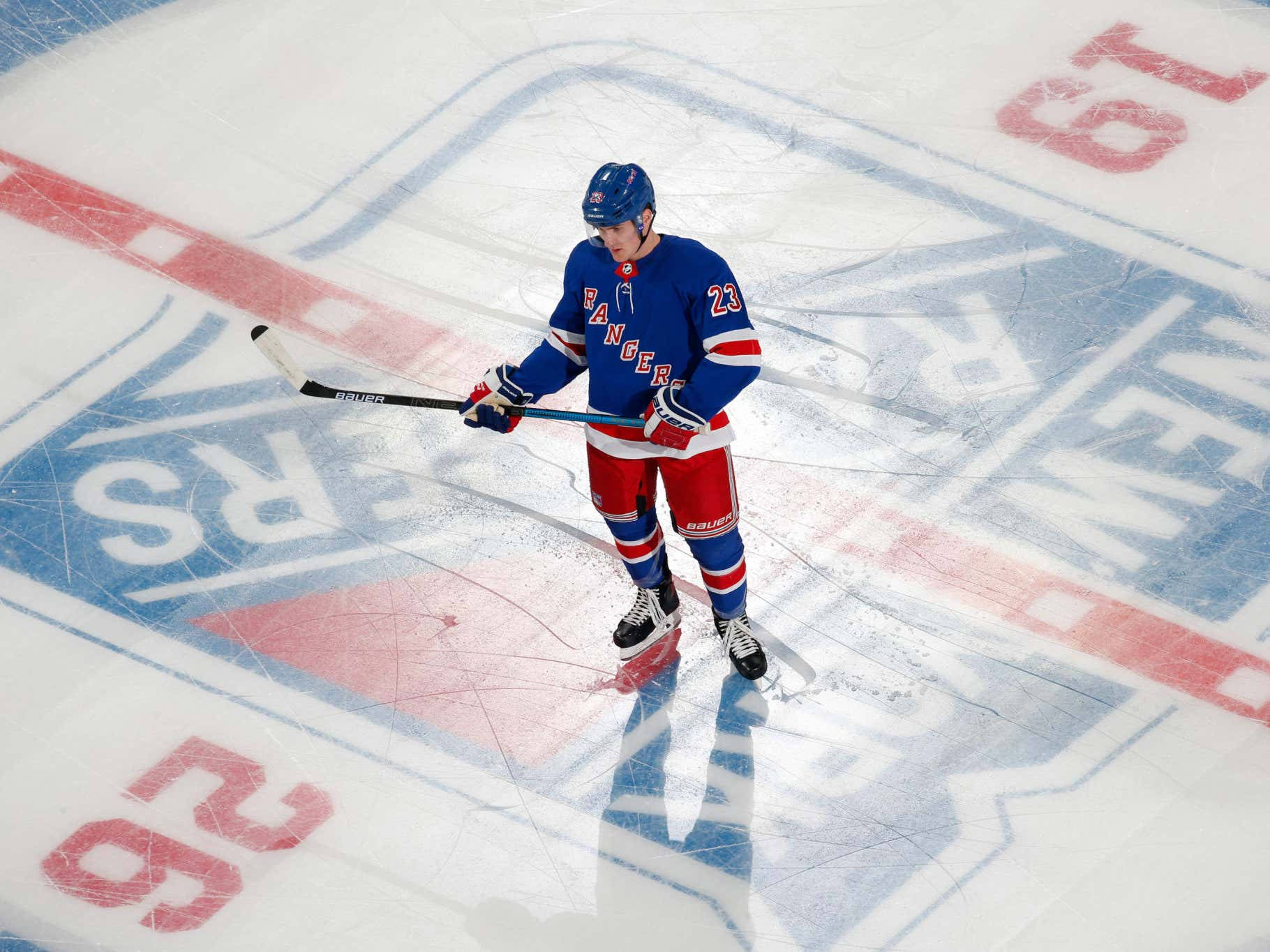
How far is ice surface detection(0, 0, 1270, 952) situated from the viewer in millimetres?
4074

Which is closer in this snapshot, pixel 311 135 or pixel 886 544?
pixel 886 544

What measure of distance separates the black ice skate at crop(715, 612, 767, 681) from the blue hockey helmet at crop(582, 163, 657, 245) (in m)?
1.28

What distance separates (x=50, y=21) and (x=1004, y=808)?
5377 mm

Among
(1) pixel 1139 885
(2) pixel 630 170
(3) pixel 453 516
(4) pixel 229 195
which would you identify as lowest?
(1) pixel 1139 885

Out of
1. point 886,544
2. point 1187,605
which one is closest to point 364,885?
point 886,544

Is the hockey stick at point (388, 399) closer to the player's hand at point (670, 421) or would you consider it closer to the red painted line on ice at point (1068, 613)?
the player's hand at point (670, 421)

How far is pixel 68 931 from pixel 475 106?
12.2ft

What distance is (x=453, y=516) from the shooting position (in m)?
5.00

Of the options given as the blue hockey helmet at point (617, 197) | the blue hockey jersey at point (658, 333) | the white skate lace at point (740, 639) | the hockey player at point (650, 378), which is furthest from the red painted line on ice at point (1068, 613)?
the blue hockey helmet at point (617, 197)

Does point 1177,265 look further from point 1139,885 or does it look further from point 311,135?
point 311,135

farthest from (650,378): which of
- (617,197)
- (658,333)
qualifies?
(617,197)

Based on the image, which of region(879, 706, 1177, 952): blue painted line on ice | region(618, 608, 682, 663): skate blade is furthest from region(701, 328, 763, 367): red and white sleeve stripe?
region(879, 706, 1177, 952): blue painted line on ice

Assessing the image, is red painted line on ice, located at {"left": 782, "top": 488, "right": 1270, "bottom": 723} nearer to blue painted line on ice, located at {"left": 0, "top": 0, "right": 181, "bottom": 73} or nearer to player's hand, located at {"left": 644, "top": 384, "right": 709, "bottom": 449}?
player's hand, located at {"left": 644, "top": 384, "right": 709, "bottom": 449}

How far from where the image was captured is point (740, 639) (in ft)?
14.7
